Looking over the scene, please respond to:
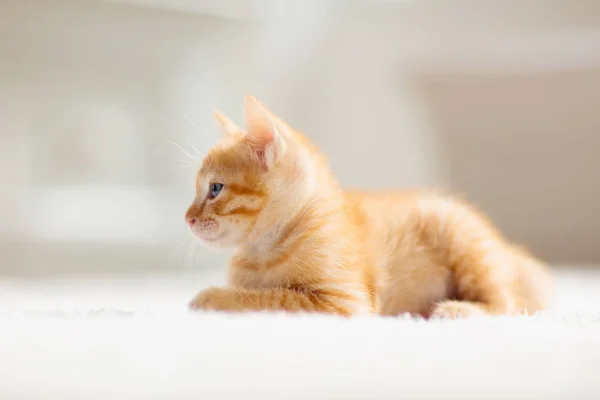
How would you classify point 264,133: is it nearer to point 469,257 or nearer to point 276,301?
point 276,301

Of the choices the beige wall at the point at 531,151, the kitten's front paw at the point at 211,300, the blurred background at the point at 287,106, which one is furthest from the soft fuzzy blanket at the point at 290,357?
the beige wall at the point at 531,151

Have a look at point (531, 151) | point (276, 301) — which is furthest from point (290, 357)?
point (531, 151)

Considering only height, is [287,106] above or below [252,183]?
above

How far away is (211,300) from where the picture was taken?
939mm

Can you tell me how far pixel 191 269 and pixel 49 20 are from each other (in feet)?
3.22

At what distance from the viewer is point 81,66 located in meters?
2.34

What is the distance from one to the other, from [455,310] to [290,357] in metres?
0.47

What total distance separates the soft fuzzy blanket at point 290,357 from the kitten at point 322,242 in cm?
14

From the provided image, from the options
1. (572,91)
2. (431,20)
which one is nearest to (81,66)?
(431,20)

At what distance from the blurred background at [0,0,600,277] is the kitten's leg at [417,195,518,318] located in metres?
1.19

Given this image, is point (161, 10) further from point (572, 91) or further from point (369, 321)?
point (369, 321)

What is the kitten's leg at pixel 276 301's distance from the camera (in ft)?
3.05

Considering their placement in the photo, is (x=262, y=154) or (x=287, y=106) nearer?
(x=262, y=154)

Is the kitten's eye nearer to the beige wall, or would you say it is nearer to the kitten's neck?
the kitten's neck
